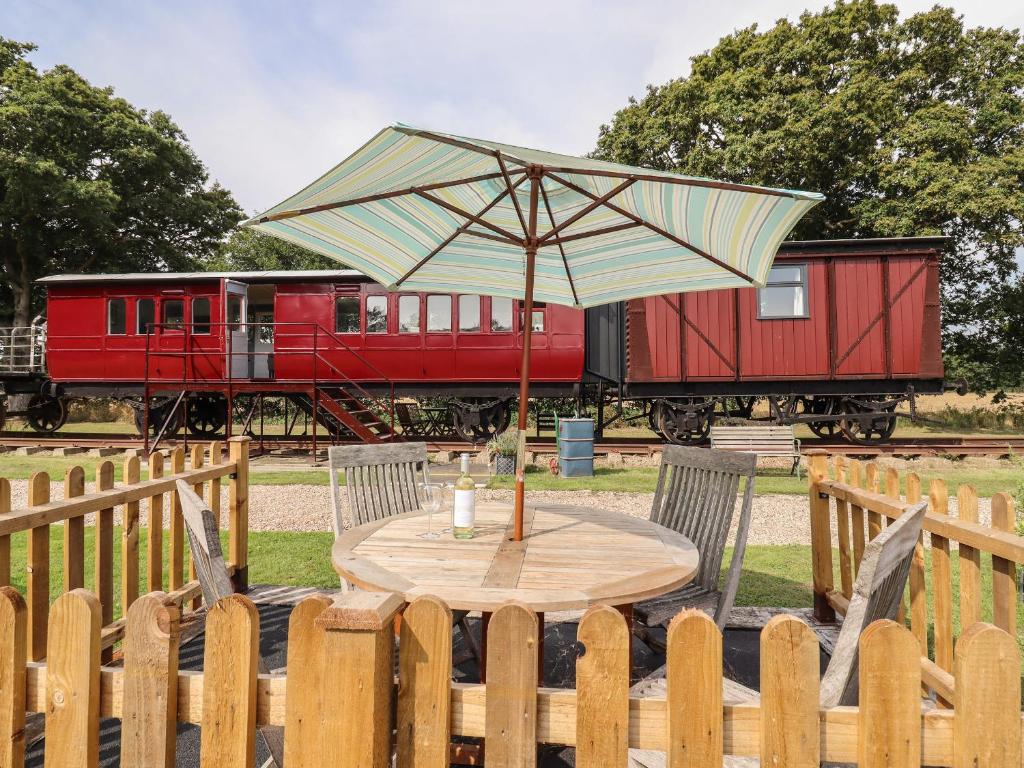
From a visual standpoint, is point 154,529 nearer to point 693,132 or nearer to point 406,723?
point 406,723

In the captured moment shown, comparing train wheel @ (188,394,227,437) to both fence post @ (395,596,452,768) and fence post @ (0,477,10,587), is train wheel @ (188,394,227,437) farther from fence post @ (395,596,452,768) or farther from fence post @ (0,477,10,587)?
fence post @ (395,596,452,768)

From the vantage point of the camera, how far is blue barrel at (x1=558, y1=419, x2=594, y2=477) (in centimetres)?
847

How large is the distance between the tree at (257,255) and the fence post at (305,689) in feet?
114

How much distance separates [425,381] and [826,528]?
8703mm

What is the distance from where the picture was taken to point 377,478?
127 inches

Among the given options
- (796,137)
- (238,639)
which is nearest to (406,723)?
(238,639)

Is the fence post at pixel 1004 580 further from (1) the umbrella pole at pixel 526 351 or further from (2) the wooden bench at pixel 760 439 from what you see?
(2) the wooden bench at pixel 760 439

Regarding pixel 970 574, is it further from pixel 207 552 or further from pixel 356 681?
pixel 207 552

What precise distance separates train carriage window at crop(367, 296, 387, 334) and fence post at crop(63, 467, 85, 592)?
357 inches

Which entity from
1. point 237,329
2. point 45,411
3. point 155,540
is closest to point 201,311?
point 237,329

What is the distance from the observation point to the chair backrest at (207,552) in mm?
1567

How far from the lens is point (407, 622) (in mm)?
1010

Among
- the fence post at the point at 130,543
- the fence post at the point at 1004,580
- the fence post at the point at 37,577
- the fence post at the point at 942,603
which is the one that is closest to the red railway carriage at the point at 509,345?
the fence post at the point at 130,543

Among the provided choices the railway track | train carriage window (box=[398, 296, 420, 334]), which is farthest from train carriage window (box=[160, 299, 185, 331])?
train carriage window (box=[398, 296, 420, 334])
